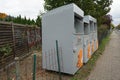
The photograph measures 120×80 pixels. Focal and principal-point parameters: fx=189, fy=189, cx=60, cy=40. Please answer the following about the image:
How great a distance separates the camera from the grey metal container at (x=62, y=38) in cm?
617

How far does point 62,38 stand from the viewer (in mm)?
6340

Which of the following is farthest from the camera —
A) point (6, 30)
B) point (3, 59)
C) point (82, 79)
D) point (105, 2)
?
point (105, 2)

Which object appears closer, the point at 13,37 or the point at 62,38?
the point at 62,38

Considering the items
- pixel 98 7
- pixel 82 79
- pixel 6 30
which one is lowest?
pixel 82 79

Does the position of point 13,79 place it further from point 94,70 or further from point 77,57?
point 94,70

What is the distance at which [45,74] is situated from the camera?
665 centimetres

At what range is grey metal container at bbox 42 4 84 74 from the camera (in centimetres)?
617

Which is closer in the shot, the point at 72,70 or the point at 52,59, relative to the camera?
the point at 72,70

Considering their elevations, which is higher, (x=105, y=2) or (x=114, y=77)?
(x=105, y=2)

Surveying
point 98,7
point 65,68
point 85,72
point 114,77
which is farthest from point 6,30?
point 98,7

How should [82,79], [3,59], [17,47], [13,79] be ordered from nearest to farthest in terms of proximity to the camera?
1. [13,79]
2. [82,79]
3. [3,59]
4. [17,47]

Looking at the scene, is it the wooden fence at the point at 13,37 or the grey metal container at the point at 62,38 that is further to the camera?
the wooden fence at the point at 13,37

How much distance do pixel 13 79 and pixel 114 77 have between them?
10.9 feet

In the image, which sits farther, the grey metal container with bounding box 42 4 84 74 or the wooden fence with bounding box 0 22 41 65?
the wooden fence with bounding box 0 22 41 65
